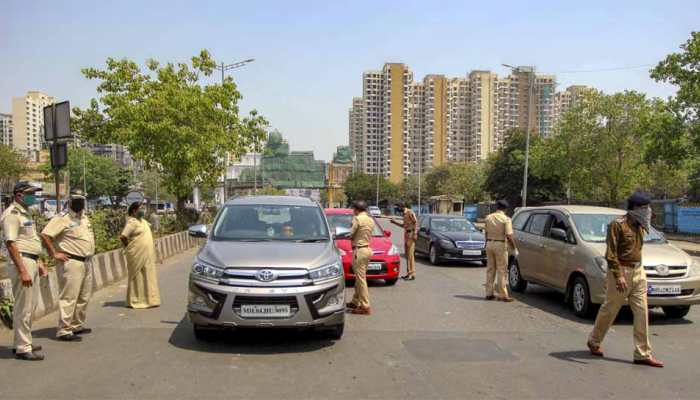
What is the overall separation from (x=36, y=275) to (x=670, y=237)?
32.8m

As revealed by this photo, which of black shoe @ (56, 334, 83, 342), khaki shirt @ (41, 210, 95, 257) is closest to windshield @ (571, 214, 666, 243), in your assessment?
khaki shirt @ (41, 210, 95, 257)

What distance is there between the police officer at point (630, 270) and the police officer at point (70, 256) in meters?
5.96

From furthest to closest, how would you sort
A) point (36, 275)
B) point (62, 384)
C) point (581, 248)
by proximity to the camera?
point (581, 248) → point (36, 275) → point (62, 384)

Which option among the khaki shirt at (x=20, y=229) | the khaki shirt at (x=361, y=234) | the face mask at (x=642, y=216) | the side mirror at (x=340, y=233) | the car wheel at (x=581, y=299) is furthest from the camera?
the khaki shirt at (x=361, y=234)

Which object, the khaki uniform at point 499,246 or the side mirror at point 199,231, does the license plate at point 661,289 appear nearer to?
the khaki uniform at point 499,246

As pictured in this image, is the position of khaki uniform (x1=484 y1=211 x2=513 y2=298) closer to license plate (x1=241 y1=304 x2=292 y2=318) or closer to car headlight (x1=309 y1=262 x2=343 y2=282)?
car headlight (x1=309 y1=262 x2=343 y2=282)

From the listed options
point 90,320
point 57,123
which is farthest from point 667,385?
point 57,123

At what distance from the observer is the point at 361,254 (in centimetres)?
873

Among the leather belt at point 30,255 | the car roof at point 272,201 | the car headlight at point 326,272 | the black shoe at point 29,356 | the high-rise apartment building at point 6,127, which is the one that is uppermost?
the high-rise apartment building at point 6,127

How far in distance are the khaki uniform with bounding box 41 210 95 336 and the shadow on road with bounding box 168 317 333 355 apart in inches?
47.1

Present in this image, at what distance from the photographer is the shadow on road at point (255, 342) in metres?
6.62

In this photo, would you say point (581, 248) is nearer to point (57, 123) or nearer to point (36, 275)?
point (36, 275)

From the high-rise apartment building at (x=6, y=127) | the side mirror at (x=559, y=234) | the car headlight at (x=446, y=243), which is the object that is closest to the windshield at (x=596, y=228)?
the side mirror at (x=559, y=234)

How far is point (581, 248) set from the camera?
9.09 meters
